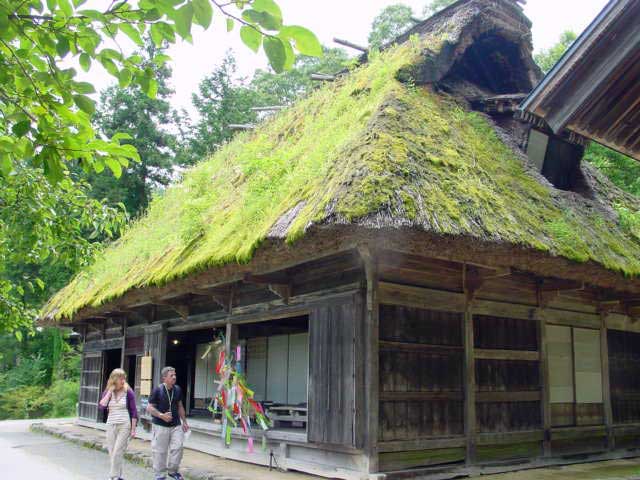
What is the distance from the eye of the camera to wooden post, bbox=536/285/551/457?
7820 mm

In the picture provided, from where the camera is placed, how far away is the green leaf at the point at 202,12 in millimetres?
2205

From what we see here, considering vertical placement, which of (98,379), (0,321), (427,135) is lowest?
(98,379)

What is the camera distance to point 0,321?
17.4ft

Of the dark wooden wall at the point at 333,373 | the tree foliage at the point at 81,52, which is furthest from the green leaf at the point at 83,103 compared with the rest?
the dark wooden wall at the point at 333,373

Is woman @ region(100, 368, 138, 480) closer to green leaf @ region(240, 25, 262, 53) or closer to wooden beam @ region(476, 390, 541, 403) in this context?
wooden beam @ region(476, 390, 541, 403)

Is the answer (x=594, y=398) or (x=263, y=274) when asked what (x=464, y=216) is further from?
(x=594, y=398)

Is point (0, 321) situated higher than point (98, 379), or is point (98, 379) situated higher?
point (0, 321)

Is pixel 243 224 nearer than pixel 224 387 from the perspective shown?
Yes

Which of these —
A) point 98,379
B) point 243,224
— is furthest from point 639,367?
point 98,379

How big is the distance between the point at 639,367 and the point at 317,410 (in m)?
5.91

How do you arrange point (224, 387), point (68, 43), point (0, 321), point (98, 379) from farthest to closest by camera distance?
point (98, 379)
point (224, 387)
point (0, 321)
point (68, 43)

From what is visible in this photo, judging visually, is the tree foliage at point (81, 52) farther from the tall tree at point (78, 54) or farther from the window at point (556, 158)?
the window at point (556, 158)

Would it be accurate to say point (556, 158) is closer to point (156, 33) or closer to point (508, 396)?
point (508, 396)

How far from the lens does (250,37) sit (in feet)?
7.66
